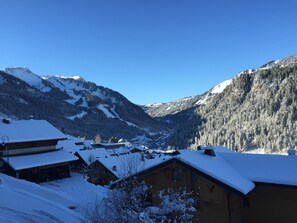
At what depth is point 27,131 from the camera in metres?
46.5

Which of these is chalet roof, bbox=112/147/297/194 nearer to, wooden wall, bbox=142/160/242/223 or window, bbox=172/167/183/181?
wooden wall, bbox=142/160/242/223

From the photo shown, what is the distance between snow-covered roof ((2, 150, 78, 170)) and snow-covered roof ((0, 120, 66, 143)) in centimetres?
225

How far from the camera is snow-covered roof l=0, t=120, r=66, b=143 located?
4397cm

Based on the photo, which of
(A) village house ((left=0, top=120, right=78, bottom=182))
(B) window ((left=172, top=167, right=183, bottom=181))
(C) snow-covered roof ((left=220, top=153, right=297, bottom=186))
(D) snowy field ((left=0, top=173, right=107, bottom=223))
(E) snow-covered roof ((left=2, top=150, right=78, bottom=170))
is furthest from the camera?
(A) village house ((left=0, top=120, right=78, bottom=182))

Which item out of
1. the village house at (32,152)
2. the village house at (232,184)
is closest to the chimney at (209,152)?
the village house at (232,184)

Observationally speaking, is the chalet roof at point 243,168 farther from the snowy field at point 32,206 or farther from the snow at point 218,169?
the snowy field at point 32,206

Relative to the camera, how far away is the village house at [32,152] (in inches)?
1636

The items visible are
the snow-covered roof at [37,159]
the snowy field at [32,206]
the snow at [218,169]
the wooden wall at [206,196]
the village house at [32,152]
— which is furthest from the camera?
the village house at [32,152]

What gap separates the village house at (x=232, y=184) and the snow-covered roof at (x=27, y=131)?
2705 centimetres

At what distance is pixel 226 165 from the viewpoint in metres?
22.7

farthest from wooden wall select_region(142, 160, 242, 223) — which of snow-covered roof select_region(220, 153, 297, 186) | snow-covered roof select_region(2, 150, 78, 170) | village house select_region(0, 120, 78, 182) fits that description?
village house select_region(0, 120, 78, 182)

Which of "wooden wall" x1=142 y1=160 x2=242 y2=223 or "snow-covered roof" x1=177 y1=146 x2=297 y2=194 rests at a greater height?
"snow-covered roof" x1=177 y1=146 x2=297 y2=194

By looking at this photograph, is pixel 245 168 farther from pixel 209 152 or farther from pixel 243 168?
pixel 209 152

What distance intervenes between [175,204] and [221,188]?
660 cm
